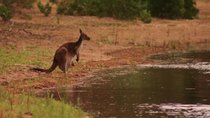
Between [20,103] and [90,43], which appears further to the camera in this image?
[90,43]

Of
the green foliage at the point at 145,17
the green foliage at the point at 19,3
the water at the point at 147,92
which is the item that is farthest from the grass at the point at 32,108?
the green foliage at the point at 145,17

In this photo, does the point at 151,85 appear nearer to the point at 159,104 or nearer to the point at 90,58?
the point at 159,104

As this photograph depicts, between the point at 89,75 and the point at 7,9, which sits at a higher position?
the point at 7,9

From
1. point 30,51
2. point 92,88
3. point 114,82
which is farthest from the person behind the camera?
point 30,51

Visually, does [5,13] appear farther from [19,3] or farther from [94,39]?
[94,39]

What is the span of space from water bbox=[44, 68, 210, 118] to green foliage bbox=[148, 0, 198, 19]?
810 inches

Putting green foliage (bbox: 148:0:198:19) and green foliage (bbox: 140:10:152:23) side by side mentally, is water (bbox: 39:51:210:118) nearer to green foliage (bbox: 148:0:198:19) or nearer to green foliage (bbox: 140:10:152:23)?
green foliage (bbox: 140:10:152:23)

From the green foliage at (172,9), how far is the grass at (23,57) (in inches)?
756

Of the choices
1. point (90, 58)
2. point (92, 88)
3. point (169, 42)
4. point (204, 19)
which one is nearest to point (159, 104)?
point (92, 88)

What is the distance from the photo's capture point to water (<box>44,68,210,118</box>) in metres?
13.4

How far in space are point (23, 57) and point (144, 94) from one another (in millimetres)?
6334

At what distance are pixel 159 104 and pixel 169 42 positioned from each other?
1520 cm

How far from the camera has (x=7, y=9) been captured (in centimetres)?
3244

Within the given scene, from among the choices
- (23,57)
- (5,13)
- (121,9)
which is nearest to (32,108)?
(23,57)
